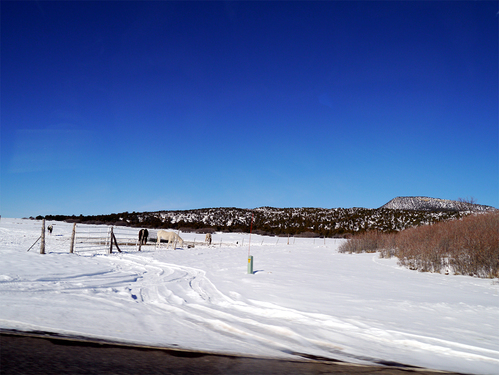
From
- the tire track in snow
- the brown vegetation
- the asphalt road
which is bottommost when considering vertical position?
the tire track in snow

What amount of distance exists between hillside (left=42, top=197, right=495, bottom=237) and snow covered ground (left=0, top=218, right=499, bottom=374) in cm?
5520

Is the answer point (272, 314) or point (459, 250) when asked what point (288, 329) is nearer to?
point (272, 314)

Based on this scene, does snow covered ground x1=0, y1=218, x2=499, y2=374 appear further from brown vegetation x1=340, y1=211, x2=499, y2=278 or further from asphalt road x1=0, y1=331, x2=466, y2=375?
brown vegetation x1=340, y1=211, x2=499, y2=278

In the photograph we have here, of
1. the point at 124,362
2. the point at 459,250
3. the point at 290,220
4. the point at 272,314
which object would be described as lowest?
the point at 272,314

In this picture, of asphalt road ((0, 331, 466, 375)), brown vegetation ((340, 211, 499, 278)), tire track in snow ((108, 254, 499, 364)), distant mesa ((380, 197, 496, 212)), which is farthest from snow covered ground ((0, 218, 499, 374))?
distant mesa ((380, 197, 496, 212))

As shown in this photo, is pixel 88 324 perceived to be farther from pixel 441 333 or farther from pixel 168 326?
pixel 441 333

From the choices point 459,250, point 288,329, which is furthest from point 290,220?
point 288,329

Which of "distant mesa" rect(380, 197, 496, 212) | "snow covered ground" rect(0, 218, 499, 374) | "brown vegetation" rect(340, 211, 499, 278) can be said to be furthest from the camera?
"distant mesa" rect(380, 197, 496, 212)

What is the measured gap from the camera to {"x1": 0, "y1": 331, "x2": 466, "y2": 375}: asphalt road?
360cm

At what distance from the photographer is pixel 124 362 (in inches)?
152

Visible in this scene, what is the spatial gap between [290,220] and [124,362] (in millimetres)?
88218

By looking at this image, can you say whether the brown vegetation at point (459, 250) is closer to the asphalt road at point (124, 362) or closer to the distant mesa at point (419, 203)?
the asphalt road at point (124, 362)

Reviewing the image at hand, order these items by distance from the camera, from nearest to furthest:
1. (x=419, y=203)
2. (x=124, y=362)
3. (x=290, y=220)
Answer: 1. (x=124, y=362)
2. (x=290, y=220)
3. (x=419, y=203)

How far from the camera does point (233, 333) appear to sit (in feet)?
18.6
